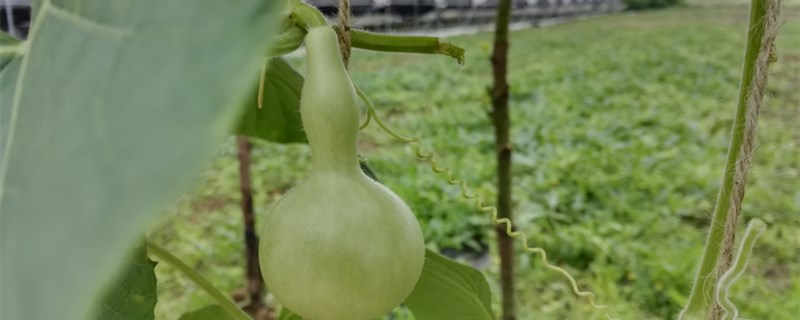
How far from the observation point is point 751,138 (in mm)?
384

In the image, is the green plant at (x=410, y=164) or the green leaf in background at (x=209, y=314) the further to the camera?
the green leaf in background at (x=209, y=314)

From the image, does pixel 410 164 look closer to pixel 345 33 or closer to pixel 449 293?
pixel 449 293

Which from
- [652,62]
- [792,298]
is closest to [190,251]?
[792,298]

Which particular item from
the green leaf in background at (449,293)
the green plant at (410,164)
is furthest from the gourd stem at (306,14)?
the green leaf in background at (449,293)

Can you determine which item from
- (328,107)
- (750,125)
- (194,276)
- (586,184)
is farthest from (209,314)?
(586,184)

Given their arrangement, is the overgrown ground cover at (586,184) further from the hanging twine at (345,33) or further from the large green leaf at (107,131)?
the large green leaf at (107,131)

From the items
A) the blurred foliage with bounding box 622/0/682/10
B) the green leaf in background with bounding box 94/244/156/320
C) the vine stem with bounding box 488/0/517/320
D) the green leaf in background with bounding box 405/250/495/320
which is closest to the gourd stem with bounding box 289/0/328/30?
the green leaf in background with bounding box 94/244/156/320

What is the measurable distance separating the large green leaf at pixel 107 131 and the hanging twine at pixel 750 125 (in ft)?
0.94

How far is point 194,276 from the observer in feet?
1.63

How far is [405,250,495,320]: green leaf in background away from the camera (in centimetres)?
59

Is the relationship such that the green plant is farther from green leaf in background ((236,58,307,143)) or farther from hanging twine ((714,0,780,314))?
hanging twine ((714,0,780,314))

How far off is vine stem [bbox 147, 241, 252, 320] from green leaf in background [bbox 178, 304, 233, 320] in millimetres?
42

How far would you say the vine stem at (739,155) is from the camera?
0.38 metres

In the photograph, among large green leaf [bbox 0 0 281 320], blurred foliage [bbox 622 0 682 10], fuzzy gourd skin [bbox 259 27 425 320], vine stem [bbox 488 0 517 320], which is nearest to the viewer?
large green leaf [bbox 0 0 281 320]
